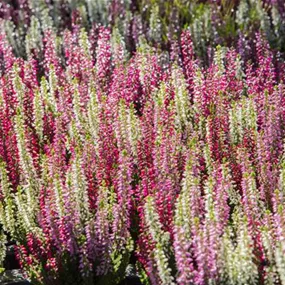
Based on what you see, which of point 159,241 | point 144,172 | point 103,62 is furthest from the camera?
point 103,62

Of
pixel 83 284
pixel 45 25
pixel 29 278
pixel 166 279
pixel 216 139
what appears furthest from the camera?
pixel 45 25

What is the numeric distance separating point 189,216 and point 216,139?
1.26 m

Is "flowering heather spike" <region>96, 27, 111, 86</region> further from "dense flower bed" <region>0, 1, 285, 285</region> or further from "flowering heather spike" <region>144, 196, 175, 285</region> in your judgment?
"flowering heather spike" <region>144, 196, 175, 285</region>

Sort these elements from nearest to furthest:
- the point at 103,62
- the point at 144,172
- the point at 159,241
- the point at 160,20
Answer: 1. the point at 159,241
2. the point at 144,172
3. the point at 103,62
4. the point at 160,20

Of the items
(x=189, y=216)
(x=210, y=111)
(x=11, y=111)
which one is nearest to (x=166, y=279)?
(x=189, y=216)

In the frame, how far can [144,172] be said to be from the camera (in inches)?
202

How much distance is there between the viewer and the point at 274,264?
4.27 metres

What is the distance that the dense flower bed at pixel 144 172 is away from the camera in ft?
14.2

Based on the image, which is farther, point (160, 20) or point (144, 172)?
point (160, 20)

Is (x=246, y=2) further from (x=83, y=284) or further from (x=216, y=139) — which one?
(x=83, y=284)

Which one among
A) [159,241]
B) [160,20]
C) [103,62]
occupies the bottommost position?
[159,241]

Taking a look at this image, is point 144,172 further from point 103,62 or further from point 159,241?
point 103,62

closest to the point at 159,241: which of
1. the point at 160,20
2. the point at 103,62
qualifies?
the point at 103,62

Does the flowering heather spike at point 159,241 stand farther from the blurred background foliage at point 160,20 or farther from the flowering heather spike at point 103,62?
the blurred background foliage at point 160,20
